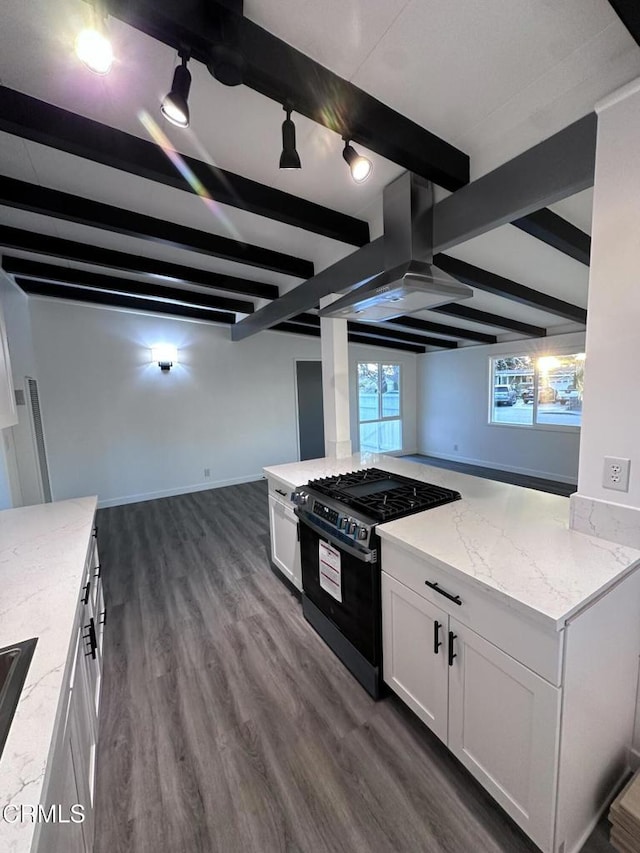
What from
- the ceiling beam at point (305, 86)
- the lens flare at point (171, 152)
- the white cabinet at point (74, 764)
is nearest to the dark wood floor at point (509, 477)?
the ceiling beam at point (305, 86)

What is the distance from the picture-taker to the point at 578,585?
1050 mm

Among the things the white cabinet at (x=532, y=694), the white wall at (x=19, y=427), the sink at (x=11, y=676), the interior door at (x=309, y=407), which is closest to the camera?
the sink at (x=11, y=676)

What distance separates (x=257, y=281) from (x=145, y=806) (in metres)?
3.94

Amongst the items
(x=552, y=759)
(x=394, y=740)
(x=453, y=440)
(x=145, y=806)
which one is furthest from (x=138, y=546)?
(x=453, y=440)

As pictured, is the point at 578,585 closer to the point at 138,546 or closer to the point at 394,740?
the point at 394,740

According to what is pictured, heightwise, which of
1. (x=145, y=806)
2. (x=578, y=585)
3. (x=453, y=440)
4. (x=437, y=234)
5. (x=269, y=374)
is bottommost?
(x=145, y=806)

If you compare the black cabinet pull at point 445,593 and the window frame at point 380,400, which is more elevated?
the window frame at point 380,400

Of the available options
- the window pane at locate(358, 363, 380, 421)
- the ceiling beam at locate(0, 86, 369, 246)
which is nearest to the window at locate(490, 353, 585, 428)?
the window pane at locate(358, 363, 380, 421)

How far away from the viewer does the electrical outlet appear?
1.29m

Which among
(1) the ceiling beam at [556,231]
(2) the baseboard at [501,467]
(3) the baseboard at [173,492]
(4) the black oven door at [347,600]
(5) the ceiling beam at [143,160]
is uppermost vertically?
(5) the ceiling beam at [143,160]

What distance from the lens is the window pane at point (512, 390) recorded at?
229 inches

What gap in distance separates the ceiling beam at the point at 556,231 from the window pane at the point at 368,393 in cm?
470

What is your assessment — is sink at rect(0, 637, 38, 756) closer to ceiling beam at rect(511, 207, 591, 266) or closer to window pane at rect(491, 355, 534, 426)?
ceiling beam at rect(511, 207, 591, 266)

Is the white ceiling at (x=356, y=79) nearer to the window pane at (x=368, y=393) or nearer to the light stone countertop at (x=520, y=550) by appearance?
the light stone countertop at (x=520, y=550)
